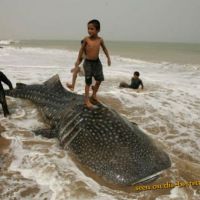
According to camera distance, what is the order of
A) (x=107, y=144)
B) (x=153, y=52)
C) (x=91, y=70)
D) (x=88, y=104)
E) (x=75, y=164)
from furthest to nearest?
(x=153, y=52) → (x=91, y=70) → (x=88, y=104) → (x=75, y=164) → (x=107, y=144)

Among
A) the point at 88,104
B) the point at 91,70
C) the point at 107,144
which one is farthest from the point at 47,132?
the point at 107,144

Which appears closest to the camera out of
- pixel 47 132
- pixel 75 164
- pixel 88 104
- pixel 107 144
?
pixel 107 144

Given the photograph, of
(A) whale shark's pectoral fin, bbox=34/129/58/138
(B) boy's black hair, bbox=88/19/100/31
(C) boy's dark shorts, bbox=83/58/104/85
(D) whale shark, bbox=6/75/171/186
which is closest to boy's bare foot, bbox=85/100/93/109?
(D) whale shark, bbox=6/75/171/186

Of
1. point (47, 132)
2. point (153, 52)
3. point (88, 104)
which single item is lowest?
point (153, 52)

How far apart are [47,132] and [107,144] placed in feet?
5.85

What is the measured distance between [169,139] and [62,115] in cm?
231

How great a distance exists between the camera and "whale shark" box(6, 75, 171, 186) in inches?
172

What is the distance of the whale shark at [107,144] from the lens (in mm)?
4371

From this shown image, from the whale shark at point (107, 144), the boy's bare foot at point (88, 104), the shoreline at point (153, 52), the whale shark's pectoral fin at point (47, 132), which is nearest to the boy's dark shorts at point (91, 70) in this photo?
the whale shark at point (107, 144)

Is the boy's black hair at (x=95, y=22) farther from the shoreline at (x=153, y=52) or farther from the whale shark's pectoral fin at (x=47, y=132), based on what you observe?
the shoreline at (x=153, y=52)

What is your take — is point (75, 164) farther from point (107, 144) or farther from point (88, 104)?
point (88, 104)

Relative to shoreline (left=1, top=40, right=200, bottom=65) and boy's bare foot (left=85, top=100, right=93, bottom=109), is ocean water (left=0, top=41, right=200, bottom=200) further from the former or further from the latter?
shoreline (left=1, top=40, right=200, bottom=65)

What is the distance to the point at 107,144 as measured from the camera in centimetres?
472

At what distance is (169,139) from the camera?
21.7 feet
